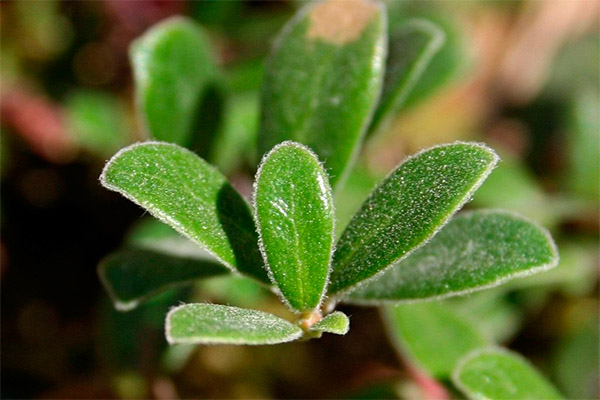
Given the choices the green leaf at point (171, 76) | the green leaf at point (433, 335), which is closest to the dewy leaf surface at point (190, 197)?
the green leaf at point (171, 76)

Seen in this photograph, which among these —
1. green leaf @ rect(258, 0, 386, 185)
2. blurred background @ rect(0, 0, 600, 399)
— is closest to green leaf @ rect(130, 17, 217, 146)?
blurred background @ rect(0, 0, 600, 399)

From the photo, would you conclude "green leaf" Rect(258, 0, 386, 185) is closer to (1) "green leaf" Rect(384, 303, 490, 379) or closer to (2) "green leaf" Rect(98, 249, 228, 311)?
(2) "green leaf" Rect(98, 249, 228, 311)

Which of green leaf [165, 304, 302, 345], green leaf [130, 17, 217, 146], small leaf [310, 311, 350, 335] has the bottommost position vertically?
small leaf [310, 311, 350, 335]

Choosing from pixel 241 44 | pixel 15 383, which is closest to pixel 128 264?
pixel 15 383

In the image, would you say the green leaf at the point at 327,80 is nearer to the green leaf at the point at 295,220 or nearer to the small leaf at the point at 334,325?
the green leaf at the point at 295,220

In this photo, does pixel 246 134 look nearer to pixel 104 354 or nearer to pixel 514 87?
pixel 104 354

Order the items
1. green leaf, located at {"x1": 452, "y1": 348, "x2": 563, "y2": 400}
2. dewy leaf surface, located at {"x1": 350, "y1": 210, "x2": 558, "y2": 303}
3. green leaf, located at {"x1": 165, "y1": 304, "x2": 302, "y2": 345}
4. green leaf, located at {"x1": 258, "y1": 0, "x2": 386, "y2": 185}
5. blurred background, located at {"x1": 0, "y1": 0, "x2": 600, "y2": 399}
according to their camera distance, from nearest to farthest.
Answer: green leaf, located at {"x1": 165, "y1": 304, "x2": 302, "y2": 345}, dewy leaf surface, located at {"x1": 350, "y1": 210, "x2": 558, "y2": 303}, green leaf, located at {"x1": 452, "y1": 348, "x2": 563, "y2": 400}, green leaf, located at {"x1": 258, "y1": 0, "x2": 386, "y2": 185}, blurred background, located at {"x1": 0, "y1": 0, "x2": 600, "y2": 399}
